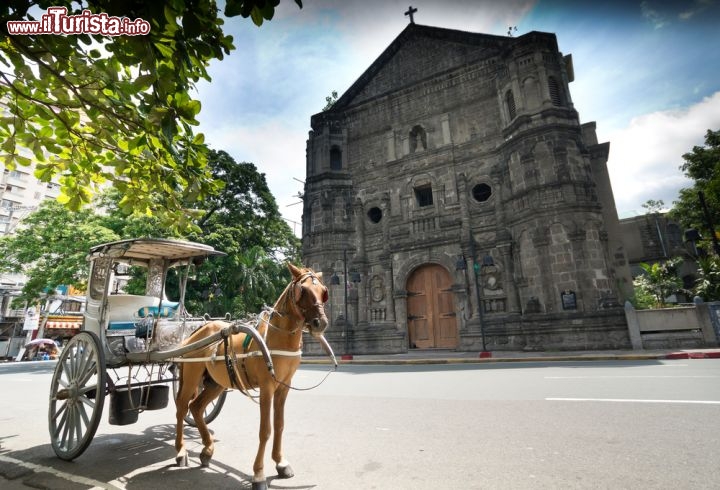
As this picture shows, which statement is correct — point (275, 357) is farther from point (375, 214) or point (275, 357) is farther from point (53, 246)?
point (53, 246)

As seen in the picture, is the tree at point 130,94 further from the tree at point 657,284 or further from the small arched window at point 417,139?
the tree at point 657,284

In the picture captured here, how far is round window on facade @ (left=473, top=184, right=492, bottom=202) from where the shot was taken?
16714mm

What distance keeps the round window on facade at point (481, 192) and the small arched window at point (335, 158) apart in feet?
26.1

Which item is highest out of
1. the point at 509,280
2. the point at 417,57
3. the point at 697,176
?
the point at 417,57

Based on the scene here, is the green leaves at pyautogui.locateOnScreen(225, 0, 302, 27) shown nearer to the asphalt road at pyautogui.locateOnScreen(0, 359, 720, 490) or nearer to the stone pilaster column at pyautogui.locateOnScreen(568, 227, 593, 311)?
the asphalt road at pyautogui.locateOnScreen(0, 359, 720, 490)

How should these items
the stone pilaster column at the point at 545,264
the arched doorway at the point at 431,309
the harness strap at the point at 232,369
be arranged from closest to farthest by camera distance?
the harness strap at the point at 232,369 → the stone pilaster column at the point at 545,264 → the arched doorway at the point at 431,309

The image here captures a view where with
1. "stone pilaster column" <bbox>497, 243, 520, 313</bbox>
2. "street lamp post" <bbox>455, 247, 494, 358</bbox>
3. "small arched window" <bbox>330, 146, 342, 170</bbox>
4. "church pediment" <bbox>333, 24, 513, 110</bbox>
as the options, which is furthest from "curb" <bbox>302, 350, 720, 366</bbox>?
"church pediment" <bbox>333, 24, 513, 110</bbox>

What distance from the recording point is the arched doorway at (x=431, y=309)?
1606 cm

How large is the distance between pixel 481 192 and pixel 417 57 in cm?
880

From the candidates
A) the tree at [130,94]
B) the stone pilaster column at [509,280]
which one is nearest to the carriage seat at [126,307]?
the tree at [130,94]

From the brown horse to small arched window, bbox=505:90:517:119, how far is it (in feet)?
52.9

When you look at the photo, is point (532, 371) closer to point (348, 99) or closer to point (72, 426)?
point (72, 426)

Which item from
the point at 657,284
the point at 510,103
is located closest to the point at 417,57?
the point at 510,103

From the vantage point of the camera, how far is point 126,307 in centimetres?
524
